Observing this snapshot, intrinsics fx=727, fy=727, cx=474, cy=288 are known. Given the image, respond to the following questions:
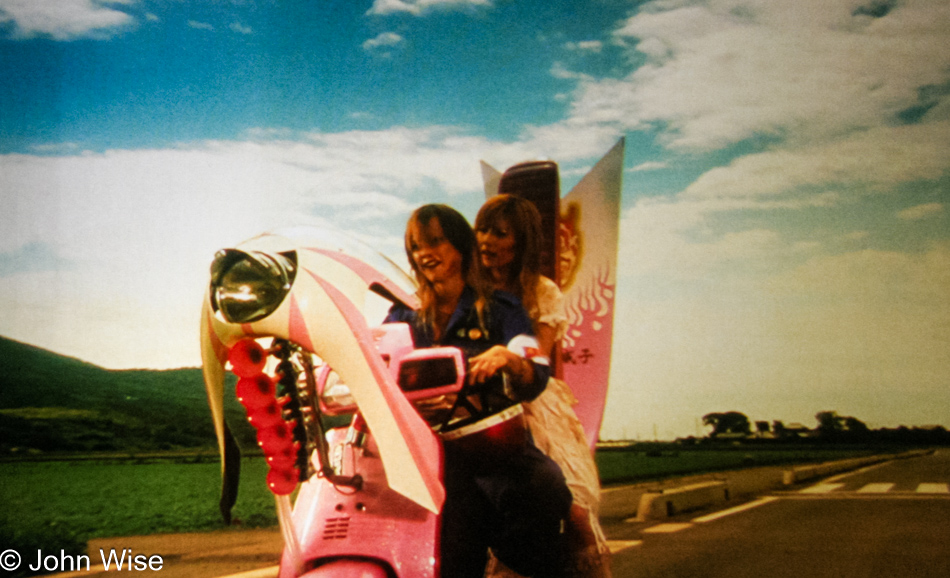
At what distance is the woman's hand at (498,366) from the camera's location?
1330 millimetres

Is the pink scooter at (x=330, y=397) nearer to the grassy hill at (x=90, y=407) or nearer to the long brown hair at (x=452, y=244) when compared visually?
the long brown hair at (x=452, y=244)

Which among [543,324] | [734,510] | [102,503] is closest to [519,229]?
[543,324]

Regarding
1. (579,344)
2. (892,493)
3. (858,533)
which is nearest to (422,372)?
(579,344)

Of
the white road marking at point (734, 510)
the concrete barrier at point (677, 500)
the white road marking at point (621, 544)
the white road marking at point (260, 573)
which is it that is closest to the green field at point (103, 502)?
the white road marking at point (260, 573)

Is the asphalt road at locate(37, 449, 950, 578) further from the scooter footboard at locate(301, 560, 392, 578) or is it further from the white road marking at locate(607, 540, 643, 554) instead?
the scooter footboard at locate(301, 560, 392, 578)

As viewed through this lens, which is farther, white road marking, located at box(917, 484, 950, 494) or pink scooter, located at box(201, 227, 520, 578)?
white road marking, located at box(917, 484, 950, 494)

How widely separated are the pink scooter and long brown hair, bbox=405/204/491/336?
0.37ft

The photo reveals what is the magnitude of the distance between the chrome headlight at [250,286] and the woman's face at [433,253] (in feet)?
1.44

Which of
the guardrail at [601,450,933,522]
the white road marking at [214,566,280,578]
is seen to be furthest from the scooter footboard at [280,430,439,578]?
the guardrail at [601,450,933,522]

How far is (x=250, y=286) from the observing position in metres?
1.13

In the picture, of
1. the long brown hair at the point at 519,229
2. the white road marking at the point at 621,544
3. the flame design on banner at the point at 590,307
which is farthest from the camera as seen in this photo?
the white road marking at the point at 621,544

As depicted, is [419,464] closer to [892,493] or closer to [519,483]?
[519,483]

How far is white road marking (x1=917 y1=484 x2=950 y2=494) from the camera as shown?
34.4ft

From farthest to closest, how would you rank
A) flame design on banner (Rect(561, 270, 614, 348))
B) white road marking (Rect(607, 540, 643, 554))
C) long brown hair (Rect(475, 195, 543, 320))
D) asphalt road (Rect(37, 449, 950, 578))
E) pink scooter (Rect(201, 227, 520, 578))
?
1. white road marking (Rect(607, 540, 643, 554))
2. asphalt road (Rect(37, 449, 950, 578))
3. flame design on banner (Rect(561, 270, 614, 348))
4. long brown hair (Rect(475, 195, 543, 320))
5. pink scooter (Rect(201, 227, 520, 578))
